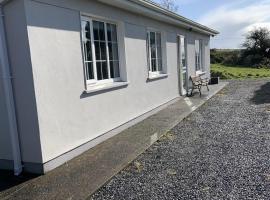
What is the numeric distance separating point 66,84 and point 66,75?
0.55 ft

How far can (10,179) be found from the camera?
5066mm

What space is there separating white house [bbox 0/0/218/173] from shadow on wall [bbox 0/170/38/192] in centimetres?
14

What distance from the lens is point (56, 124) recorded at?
547 cm

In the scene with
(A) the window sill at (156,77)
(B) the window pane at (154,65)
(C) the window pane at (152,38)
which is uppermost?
(C) the window pane at (152,38)

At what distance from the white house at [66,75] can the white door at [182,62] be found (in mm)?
3785

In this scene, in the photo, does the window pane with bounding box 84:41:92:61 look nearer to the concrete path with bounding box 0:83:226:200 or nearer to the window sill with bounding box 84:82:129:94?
the window sill with bounding box 84:82:129:94

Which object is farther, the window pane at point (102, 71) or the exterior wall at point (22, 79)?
the window pane at point (102, 71)

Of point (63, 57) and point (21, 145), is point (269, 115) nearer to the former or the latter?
point (63, 57)

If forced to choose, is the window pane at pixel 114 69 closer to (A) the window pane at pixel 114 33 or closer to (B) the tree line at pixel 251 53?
(A) the window pane at pixel 114 33

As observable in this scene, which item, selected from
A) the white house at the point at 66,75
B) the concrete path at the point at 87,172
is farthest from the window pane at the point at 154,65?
the concrete path at the point at 87,172

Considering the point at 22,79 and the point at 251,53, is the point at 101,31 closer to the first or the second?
the point at 22,79

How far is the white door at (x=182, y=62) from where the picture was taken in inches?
511

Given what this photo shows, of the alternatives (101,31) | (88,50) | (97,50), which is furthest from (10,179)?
(101,31)

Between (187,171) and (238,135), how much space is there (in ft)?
8.22
